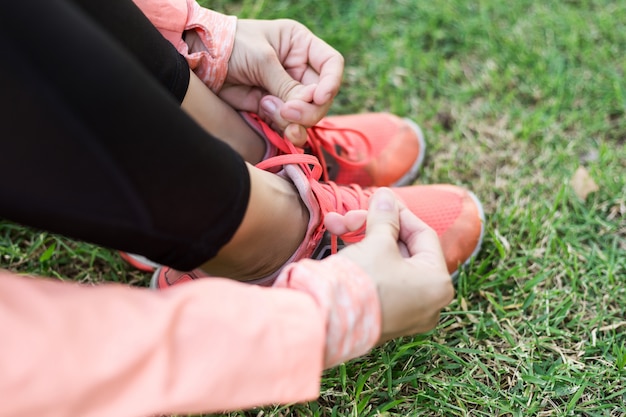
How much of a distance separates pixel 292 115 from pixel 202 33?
0.26 metres

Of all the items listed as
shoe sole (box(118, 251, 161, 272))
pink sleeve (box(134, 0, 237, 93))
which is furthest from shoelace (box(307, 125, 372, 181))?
shoe sole (box(118, 251, 161, 272))

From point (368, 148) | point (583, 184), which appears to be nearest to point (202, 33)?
point (368, 148)

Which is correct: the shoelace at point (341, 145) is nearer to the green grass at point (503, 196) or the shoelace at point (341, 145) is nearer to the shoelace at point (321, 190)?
the shoelace at point (321, 190)

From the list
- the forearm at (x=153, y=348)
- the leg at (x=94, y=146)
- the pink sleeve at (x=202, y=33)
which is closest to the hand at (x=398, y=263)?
the forearm at (x=153, y=348)

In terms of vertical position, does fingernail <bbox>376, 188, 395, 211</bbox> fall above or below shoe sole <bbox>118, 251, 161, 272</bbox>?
above

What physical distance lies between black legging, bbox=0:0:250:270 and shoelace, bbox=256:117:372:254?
0.90ft

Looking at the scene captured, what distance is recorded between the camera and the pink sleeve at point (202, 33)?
126cm

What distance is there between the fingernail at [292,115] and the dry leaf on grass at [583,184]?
0.73 m

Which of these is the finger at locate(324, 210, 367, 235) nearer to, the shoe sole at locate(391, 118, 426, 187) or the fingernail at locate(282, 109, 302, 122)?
the fingernail at locate(282, 109, 302, 122)

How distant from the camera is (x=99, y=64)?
792 millimetres

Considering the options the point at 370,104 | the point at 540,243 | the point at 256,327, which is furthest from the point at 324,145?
the point at 256,327

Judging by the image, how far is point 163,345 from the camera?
78 centimetres

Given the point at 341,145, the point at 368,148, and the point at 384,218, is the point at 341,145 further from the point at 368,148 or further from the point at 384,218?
the point at 384,218

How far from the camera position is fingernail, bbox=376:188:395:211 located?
1.07 metres
